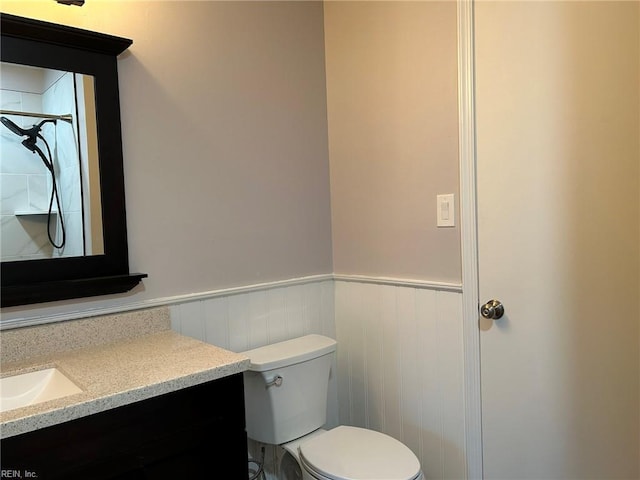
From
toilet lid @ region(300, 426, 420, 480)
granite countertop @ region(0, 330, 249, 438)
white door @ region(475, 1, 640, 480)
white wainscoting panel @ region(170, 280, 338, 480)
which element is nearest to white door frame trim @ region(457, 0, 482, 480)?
white door @ region(475, 1, 640, 480)

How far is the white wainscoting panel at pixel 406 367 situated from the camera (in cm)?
174

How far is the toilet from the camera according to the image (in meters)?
1.50

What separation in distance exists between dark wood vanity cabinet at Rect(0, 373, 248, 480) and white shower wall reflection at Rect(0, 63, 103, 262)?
0.58m

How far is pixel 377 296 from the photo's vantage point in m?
1.97

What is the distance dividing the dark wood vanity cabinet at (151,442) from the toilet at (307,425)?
0.34 m

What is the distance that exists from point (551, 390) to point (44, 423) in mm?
1399

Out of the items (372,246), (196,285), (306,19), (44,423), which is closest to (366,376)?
(372,246)

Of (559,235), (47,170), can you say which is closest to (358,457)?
(559,235)

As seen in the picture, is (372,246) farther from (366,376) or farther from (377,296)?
(366,376)

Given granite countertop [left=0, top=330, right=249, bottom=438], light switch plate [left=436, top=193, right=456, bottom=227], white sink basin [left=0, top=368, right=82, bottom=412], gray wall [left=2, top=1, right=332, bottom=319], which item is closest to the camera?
granite countertop [left=0, top=330, right=249, bottom=438]

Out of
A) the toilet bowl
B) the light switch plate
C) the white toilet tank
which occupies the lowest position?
the toilet bowl

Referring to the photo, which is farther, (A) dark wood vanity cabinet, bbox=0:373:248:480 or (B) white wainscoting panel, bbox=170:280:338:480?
(B) white wainscoting panel, bbox=170:280:338:480

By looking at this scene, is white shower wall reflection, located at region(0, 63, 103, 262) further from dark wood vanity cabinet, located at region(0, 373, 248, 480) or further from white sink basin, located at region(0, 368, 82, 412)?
dark wood vanity cabinet, located at region(0, 373, 248, 480)

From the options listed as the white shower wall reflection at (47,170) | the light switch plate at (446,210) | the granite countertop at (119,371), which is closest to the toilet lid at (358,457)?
the granite countertop at (119,371)
